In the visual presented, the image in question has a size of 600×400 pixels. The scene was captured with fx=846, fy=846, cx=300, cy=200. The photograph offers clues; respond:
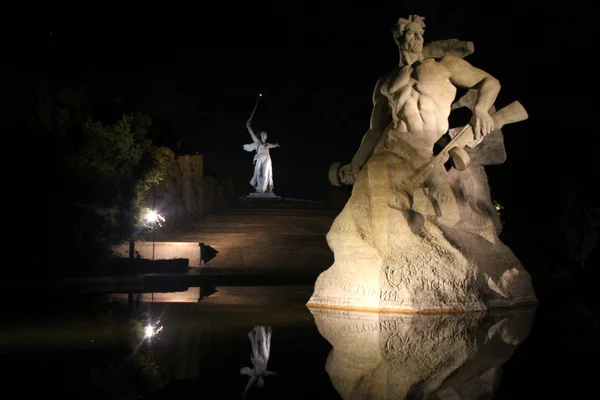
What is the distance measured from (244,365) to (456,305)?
5.23 metres

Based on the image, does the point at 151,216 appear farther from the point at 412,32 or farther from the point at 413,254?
the point at 413,254

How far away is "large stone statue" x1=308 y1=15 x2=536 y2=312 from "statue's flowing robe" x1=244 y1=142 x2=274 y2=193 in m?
31.5

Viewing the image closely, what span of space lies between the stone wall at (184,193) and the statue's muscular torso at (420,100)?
1791 centimetres

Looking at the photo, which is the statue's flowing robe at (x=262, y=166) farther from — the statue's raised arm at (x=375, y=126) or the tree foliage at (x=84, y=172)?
the statue's raised arm at (x=375, y=126)

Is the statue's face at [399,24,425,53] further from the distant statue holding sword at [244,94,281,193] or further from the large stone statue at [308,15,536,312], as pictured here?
the distant statue holding sword at [244,94,281,193]

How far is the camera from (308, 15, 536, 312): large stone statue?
11.9m

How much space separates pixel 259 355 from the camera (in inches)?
312

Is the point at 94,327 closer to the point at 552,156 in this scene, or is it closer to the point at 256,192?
the point at 552,156

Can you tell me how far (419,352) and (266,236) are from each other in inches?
876

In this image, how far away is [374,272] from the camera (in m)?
12.1

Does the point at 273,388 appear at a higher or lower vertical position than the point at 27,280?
higher

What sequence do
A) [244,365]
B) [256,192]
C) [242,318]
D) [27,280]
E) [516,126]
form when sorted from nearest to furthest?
[244,365]
[242,318]
[27,280]
[516,126]
[256,192]

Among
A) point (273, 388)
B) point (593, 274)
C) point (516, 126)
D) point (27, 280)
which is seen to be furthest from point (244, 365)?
point (516, 126)

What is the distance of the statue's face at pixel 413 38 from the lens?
12.7 meters
